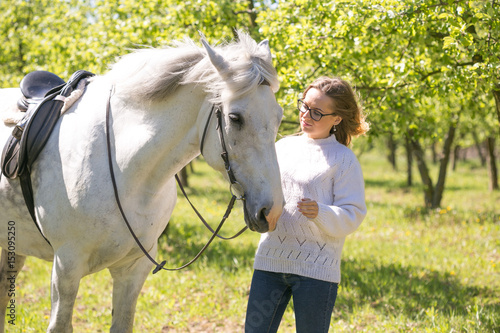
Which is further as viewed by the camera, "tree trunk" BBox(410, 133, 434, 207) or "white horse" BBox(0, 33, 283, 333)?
"tree trunk" BBox(410, 133, 434, 207)

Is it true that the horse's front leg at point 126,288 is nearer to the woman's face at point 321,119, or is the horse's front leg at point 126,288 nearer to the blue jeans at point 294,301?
the blue jeans at point 294,301

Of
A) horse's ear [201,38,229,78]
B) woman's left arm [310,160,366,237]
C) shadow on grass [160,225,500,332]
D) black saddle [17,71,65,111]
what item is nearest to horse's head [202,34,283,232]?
horse's ear [201,38,229,78]

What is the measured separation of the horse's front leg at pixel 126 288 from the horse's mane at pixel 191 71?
1008 millimetres

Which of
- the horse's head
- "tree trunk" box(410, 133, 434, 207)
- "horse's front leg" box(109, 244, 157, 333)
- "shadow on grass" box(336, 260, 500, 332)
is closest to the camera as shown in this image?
the horse's head

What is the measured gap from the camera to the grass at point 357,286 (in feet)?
14.1

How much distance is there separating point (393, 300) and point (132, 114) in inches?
146

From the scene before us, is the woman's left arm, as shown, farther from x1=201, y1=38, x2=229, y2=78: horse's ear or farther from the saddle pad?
the saddle pad

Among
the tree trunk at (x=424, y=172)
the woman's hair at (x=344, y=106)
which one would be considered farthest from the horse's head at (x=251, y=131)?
the tree trunk at (x=424, y=172)

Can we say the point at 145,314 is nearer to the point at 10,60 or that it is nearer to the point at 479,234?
the point at 479,234

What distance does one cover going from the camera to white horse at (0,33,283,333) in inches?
81.7

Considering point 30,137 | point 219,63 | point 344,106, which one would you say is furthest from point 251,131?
point 30,137

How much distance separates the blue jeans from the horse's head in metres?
0.53

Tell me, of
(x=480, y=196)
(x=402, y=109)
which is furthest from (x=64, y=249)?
(x=480, y=196)

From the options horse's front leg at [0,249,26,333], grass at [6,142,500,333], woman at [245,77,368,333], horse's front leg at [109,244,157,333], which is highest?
woman at [245,77,368,333]
